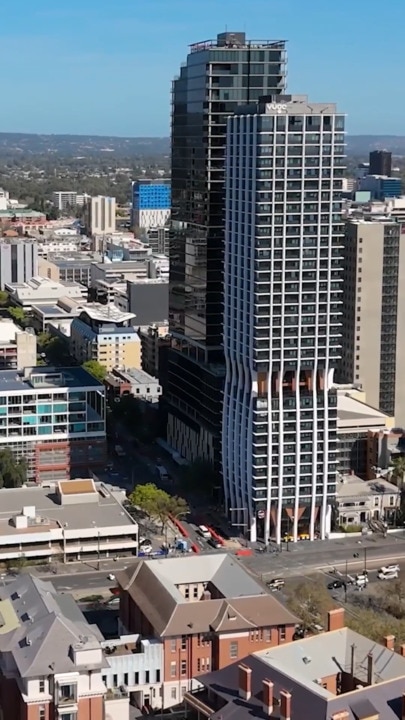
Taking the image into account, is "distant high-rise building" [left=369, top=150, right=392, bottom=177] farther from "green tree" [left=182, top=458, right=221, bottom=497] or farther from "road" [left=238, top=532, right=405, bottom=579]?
"road" [left=238, top=532, right=405, bottom=579]

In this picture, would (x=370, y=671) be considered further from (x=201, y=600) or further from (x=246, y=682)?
(x=201, y=600)

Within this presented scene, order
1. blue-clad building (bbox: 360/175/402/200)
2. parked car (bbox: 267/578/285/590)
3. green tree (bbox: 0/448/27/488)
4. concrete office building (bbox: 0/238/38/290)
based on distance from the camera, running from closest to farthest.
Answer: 1. parked car (bbox: 267/578/285/590)
2. green tree (bbox: 0/448/27/488)
3. concrete office building (bbox: 0/238/38/290)
4. blue-clad building (bbox: 360/175/402/200)

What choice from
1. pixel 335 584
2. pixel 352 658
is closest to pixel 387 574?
pixel 335 584

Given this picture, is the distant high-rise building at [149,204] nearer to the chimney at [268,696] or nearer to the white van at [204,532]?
the white van at [204,532]

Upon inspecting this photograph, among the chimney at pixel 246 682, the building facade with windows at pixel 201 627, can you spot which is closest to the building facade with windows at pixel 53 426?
the building facade with windows at pixel 201 627

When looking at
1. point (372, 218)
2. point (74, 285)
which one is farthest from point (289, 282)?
point (74, 285)

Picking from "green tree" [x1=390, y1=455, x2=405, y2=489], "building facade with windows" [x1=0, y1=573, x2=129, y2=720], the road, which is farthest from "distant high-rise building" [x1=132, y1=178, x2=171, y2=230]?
"building facade with windows" [x1=0, y1=573, x2=129, y2=720]

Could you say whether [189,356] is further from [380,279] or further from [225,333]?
[380,279]
